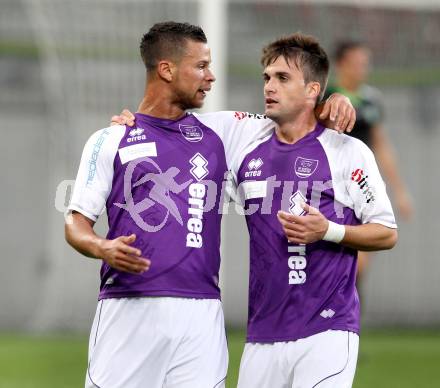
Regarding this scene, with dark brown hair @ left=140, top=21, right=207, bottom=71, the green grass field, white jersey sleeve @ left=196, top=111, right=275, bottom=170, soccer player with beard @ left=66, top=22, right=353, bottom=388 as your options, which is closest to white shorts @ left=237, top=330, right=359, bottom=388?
soccer player with beard @ left=66, top=22, right=353, bottom=388

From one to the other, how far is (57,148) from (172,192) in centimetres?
746

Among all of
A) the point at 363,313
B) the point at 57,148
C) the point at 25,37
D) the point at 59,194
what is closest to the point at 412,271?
the point at 363,313

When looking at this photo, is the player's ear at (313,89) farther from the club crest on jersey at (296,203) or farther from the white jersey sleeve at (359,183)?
the club crest on jersey at (296,203)

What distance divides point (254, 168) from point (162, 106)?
1.68 feet

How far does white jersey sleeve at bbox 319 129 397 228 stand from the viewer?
498 cm

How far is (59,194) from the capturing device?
5434 millimetres

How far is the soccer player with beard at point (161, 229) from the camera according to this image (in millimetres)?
4734

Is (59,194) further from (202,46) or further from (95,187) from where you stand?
(202,46)

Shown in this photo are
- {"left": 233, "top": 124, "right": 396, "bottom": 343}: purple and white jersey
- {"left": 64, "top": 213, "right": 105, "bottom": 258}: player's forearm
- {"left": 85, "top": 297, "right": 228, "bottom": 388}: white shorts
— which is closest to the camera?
{"left": 64, "top": 213, "right": 105, "bottom": 258}: player's forearm

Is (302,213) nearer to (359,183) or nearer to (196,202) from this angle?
(359,183)

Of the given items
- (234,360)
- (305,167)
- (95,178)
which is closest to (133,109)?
(234,360)

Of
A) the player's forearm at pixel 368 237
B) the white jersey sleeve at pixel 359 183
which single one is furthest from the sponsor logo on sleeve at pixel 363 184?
the player's forearm at pixel 368 237

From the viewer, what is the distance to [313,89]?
528 centimetres

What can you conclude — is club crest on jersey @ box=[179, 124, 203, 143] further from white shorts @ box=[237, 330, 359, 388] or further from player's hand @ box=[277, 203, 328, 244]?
white shorts @ box=[237, 330, 359, 388]
